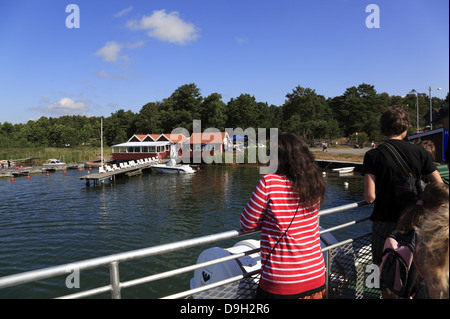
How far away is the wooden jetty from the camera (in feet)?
92.6

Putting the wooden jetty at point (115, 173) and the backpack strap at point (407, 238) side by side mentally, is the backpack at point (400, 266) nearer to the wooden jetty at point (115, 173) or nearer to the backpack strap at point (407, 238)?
the backpack strap at point (407, 238)

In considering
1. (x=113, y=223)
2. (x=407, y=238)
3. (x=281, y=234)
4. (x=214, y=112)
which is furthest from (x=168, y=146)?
(x=407, y=238)

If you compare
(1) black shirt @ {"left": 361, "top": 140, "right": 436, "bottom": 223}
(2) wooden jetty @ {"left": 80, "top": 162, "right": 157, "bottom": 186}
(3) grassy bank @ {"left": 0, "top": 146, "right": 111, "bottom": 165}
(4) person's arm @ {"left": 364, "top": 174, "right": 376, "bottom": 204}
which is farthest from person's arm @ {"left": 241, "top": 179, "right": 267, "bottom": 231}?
(3) grassy bank @ {"left": 0, "top": 146, "right": 111, "bottom": 165}

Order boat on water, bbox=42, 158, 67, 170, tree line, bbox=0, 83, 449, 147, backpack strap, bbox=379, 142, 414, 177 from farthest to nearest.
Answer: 1. tree line, bbox=0, 83, 449, 147
2. boat on water, bbox=42, 158, 67, 170
3. backpack strap, bbox=379, 142, 414, 177

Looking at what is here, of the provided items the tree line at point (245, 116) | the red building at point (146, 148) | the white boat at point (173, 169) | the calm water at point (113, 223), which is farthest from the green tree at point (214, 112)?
the calm water at point (113, 223)

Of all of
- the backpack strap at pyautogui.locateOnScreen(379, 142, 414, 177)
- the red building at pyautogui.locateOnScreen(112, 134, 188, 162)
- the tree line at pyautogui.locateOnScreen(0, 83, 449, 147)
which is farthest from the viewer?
the tree line at pyautogui.locateOnScreen(0, 83, 449, 147)

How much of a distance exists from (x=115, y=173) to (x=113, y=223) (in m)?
17.6

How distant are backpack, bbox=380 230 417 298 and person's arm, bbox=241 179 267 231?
3.03 feet

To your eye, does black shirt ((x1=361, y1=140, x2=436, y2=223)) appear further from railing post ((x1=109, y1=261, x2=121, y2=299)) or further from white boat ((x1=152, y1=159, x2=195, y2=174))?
white boat ((x1=152, y1=159, x2=195, y2=174))

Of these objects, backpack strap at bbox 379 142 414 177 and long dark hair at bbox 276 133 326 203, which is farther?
backpack strap at bbox 379 142 414 177

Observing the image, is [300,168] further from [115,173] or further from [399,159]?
[115,173]
